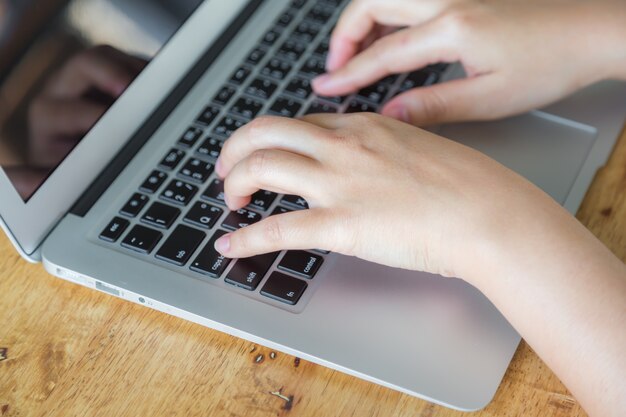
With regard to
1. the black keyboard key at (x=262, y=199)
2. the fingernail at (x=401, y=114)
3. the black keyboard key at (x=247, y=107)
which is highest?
the fingernail at (x=401, y=114)

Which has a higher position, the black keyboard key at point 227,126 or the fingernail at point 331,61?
the fingernail at point 331,61

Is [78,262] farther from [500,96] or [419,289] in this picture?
[500,96]

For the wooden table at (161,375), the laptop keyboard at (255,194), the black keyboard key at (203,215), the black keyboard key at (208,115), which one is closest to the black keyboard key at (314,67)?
the laptop keyboard at (255,194)

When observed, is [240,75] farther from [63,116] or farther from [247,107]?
[63,116]

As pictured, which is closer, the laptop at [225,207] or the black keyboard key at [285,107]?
the laptop at [225,207]

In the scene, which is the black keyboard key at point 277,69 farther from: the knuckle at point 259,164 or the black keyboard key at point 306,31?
the knuckle at point 259,164

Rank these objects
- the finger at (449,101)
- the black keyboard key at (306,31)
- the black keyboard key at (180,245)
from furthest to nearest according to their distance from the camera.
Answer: the black keyboard key at (306,31) < the finger at (449,101) < the black keyboard key at (180,245)

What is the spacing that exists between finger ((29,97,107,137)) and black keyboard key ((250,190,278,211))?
15 cm

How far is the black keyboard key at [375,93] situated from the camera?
803 millimetres

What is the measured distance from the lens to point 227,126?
0.76 meters

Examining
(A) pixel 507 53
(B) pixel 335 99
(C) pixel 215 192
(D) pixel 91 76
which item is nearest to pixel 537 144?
(A) pixel 507 53

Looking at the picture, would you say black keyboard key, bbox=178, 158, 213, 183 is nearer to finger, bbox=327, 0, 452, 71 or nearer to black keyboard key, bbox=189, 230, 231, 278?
black keyboard key, bbox=189, 230, 231, 278

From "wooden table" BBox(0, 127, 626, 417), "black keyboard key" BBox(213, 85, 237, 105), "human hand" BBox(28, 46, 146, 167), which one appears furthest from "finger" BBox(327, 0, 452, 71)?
"wooden table" BBox(0, 127, 626, 417)

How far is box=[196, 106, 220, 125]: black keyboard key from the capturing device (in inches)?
30.0
